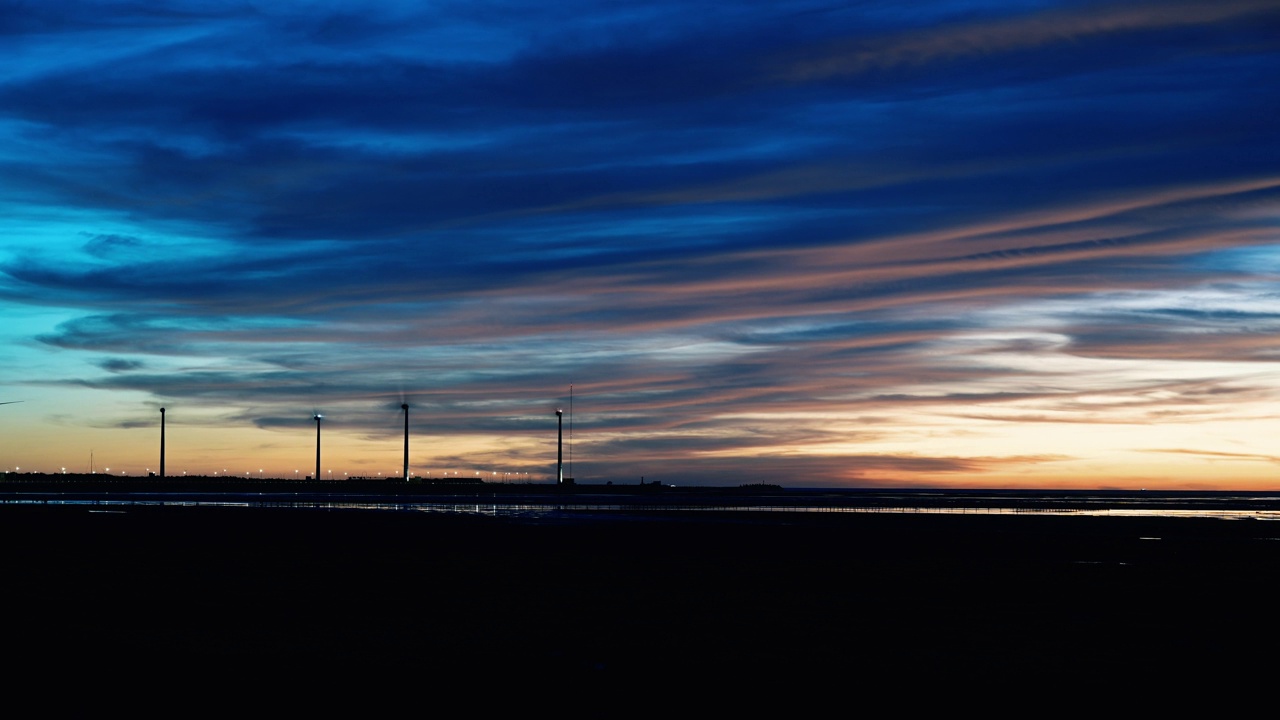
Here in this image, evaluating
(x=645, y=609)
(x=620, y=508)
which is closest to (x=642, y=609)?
(x=645, y=609)

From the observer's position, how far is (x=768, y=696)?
19.1m

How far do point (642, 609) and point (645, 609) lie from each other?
72 mm

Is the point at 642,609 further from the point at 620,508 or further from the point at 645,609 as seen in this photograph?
the point at 620,508

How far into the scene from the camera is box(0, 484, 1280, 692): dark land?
21.8 m

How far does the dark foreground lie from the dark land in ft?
0.33

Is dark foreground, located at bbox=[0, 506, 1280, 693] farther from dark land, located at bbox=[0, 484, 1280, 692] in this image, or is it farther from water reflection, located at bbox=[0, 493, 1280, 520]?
water reflection, located at bbox=[0, 493, 1280, 520]

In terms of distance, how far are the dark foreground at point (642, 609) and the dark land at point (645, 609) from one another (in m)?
0.10

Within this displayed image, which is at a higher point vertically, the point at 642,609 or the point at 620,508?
the point at 642,609

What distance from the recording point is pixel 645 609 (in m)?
29.8

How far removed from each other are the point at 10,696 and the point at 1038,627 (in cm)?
1959

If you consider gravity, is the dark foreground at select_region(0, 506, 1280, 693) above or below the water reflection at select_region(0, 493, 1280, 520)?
above

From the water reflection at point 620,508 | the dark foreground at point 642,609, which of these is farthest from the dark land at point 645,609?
the water reflection at point 620,508

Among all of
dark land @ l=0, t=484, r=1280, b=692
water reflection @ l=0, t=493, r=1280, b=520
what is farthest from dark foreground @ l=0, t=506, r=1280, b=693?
water reflection @ l=0, t=493, r=1280, b=520

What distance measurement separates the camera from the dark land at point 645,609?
71.7ft
